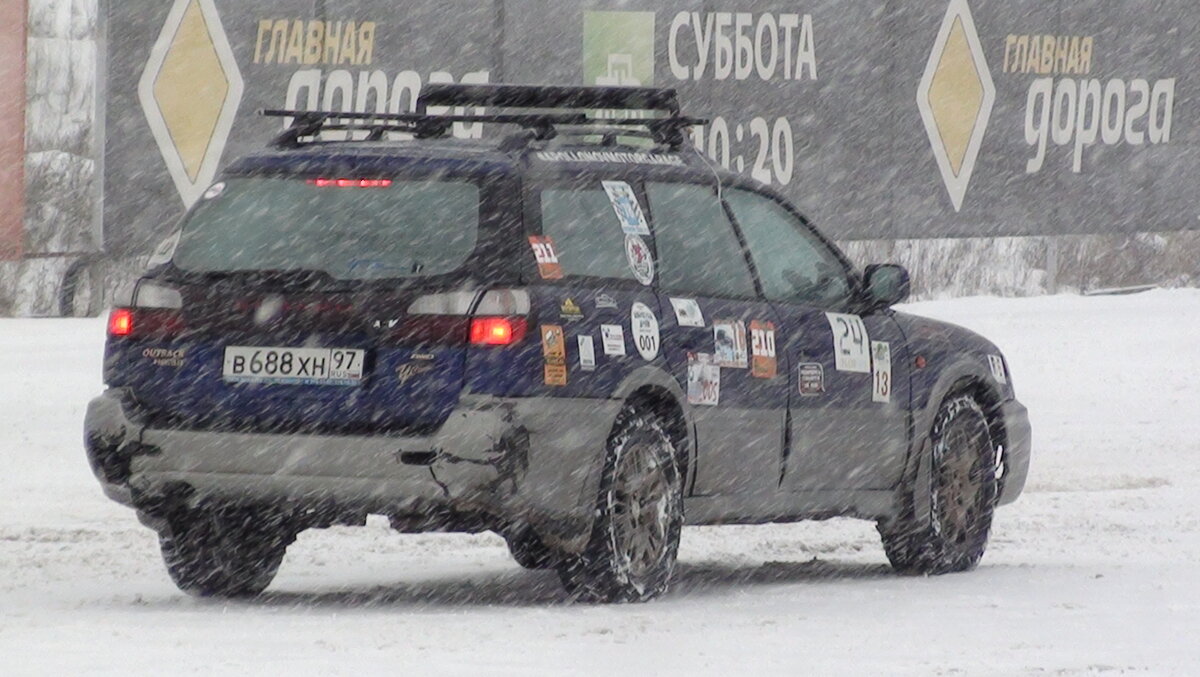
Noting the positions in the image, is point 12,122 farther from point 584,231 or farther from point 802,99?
point 584,231

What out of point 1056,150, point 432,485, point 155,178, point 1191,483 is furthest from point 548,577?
point 1056,150

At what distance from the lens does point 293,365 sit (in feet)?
30.6

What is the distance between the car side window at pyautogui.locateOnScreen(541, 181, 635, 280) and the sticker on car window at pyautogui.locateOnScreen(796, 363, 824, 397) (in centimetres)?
106

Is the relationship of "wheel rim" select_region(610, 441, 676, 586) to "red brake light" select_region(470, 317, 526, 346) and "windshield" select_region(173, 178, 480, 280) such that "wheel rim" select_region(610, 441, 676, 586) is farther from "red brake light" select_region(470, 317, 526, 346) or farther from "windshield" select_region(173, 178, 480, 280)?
"windshield" select_region(173, 178, 480, 280)

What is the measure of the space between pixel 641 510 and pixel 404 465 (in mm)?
1064

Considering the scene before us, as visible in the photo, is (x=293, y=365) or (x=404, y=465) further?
(x=293, y=365)

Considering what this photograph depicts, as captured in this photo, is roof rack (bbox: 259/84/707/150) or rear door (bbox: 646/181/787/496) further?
roof rack (bbox: 259/84/707/150)

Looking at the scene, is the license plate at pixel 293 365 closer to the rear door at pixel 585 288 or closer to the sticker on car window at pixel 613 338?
the rear door at pixel 585 288

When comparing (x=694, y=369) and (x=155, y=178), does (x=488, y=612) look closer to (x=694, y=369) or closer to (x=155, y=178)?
(x=694, y=369)

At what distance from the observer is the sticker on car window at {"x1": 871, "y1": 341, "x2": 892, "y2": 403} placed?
36.4ft

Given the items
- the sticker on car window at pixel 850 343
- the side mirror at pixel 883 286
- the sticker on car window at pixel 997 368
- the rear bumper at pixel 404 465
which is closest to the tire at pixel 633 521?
the rear bumper at pixel 404 465

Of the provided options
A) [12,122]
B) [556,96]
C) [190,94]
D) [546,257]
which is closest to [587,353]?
[546,257]

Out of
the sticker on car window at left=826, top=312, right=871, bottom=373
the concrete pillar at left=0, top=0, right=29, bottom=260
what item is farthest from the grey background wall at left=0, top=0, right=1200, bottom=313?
the sticker on car window at left=826, top=312, right=871, bottom=373

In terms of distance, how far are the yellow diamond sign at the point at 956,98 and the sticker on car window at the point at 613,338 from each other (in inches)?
577
